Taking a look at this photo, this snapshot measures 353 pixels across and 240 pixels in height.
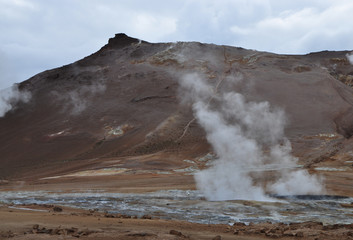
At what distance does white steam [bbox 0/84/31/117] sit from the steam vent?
0.57 meters

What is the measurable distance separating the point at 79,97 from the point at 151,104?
38.0ft

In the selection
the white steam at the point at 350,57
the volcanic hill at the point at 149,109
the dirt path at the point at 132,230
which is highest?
the white steam at the point at 350,57

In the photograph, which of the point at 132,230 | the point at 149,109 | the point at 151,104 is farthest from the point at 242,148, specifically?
the point at 132,230

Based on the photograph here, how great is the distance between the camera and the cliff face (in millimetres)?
37875

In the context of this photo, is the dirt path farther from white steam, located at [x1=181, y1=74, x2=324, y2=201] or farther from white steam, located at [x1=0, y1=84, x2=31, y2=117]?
white steam, located at [x1=0, y1=84, x2=31, y2=117]

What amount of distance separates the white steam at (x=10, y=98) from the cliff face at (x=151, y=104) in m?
1.11

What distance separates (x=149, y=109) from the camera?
45.8 m

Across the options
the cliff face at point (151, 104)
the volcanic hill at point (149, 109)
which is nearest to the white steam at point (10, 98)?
the volcanic hill at point (149, 109)

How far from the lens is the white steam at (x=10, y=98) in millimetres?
51469

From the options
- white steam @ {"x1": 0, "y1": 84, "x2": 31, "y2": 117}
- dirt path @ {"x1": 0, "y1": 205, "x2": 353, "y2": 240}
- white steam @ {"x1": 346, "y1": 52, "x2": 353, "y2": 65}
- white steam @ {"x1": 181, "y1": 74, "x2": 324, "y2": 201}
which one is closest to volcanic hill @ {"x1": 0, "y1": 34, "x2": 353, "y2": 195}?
white steam @ {"x1": 0, "y1": 84, "x2": 31, "y2": 117}

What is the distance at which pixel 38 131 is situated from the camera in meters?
44.9

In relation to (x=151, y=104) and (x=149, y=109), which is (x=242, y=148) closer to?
(x=149, y=109)

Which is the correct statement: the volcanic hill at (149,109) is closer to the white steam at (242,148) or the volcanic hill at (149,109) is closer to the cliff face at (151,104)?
the cliff face at (151,104)

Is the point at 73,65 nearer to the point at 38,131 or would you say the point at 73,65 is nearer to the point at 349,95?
the point at 38,131
